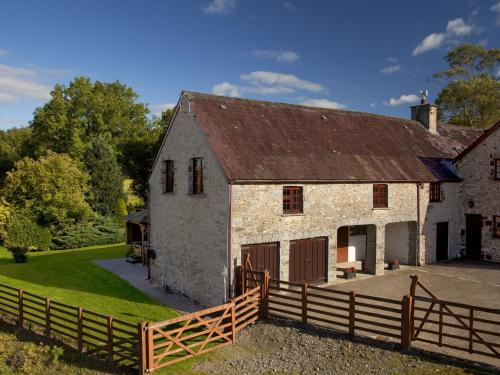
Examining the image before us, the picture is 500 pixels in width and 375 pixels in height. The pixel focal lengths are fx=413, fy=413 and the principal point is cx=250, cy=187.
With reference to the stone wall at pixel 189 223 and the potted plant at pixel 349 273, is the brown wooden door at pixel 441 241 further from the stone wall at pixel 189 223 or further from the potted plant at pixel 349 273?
the stone wall at pixel 189 223

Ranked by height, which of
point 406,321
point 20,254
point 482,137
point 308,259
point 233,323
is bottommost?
point 20,254

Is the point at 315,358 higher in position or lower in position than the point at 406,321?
lower

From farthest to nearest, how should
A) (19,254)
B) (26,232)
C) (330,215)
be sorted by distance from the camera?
1. (26,232)
2. (19,254)
3. (330,215)

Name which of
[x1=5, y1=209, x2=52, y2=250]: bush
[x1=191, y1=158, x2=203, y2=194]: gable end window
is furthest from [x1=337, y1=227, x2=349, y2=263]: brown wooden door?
[x1=5, y1=209, x2=52, y2=250]: bush

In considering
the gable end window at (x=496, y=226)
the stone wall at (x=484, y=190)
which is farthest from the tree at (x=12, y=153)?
the gable end window at (x=496, y=226)

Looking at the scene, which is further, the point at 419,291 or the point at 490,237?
the point at 490,237

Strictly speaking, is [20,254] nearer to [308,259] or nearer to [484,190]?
[308,259]

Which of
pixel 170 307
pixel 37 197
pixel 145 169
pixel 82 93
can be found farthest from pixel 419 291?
pixel 82 93

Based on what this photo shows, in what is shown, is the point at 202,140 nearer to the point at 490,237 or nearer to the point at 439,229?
the point at 439,229

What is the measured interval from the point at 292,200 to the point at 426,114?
1667 centimetres

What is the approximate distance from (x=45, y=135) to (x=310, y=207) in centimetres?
3794

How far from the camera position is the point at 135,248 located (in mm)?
27438

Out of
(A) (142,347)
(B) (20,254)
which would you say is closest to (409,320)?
(A) (142,347)

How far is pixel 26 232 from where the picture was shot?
32.7 meters
